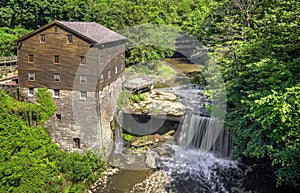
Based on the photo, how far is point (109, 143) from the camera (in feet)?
85.3

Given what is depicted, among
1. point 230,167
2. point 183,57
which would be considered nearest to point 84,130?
point 230,167

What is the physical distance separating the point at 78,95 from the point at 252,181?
15112mm

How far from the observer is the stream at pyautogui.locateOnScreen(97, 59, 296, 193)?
68.3 ft

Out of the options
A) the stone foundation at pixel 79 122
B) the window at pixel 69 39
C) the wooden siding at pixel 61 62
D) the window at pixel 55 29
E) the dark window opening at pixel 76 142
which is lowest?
the dark window opening at pixel 76 142

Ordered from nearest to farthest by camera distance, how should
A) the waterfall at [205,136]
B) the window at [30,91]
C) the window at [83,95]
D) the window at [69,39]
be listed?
the window at [69,39]
the window at [83,95]
the waterfall at [205,136]
the window at [30,91]

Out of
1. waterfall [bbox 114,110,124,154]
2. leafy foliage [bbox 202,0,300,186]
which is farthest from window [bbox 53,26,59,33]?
leafy foliage [bbox 202,0,300,186]

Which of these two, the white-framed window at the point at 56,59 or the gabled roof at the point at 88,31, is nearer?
the gabled roof at the point at 88,31

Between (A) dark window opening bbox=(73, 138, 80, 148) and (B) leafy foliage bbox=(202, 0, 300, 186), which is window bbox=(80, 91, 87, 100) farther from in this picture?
(B) leafy foliage bbox=(202, 0, 300, 186)

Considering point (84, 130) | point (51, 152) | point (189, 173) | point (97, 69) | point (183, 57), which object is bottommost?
point (189, 173)

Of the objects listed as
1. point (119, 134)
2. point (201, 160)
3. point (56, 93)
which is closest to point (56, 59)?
point (56, 93)

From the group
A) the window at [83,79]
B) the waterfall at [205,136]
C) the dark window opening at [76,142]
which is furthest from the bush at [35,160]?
the waterfall at [205,136]

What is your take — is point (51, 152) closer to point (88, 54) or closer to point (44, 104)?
point (44, 104)

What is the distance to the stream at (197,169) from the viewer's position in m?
20.8

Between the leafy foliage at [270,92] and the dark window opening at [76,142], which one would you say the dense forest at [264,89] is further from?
the dark window opening at [76,142]
